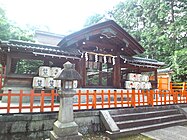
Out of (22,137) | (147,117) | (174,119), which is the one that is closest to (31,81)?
(22,137)

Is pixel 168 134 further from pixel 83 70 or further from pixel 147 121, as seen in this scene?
pixel 83 70

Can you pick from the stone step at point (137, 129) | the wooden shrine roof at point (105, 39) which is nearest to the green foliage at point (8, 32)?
the wooden shrine roof at point (105, 39)

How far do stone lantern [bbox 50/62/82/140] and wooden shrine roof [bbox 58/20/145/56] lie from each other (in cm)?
532

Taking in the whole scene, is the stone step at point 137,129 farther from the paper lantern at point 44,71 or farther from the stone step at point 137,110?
the paper lantern at point 44,71

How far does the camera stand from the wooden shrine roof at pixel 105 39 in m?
9.87

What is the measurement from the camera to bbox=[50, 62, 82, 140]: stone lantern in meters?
4.36

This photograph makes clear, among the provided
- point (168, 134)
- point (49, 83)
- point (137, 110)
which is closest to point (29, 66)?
point (49, 83)

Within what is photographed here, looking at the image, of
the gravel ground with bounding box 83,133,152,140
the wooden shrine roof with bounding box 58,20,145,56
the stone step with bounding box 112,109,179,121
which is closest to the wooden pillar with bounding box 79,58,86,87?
the wooden shrine roof with bounding box 58,20,145,56

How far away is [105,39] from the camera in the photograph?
1144 centimetres

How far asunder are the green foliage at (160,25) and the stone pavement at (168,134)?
11372 mm

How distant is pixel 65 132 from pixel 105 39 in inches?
329

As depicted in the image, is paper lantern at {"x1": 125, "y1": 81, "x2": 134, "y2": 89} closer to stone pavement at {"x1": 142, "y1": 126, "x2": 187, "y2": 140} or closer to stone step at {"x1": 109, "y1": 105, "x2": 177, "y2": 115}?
stone step at {"x1": 109, "y1": 105, "x2": 177, "y2": 115}

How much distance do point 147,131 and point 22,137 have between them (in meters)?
5.03

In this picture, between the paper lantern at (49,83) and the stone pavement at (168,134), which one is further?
the paper lantern at (49,83)
